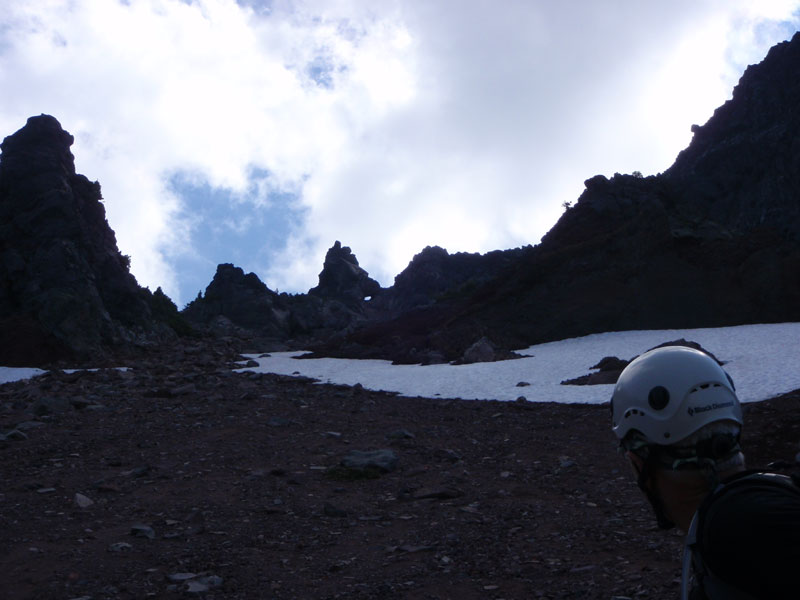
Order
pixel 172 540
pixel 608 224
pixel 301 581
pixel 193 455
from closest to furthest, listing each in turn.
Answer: pixel 301 581 → pixel 172 540 → pixel 193 455 → pixel 608 224

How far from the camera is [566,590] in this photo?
6328 millimetres

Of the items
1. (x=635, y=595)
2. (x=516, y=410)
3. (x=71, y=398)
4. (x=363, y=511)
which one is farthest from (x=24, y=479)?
(x=516, y=410)

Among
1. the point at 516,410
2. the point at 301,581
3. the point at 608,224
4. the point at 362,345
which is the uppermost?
the point at 608,224

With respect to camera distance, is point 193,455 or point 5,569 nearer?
point 5,569

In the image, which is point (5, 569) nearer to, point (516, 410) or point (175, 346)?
point (516, 410)

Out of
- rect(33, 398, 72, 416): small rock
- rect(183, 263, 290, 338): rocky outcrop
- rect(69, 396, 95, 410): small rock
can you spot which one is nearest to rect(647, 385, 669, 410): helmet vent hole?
rect(33, 398, 72, 416): small rock

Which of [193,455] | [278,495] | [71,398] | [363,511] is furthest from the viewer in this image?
[71,398]

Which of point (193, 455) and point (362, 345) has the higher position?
point (362, 345)

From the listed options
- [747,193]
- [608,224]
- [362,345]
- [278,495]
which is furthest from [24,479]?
[747,193]

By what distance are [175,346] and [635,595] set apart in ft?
115

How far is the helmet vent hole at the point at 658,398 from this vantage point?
2789 mm

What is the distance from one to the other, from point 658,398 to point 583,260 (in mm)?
31943

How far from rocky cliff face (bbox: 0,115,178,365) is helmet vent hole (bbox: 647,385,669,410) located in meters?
33.4

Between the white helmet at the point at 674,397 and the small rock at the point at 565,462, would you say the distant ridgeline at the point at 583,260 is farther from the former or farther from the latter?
the white helmet at the point at 674,397
